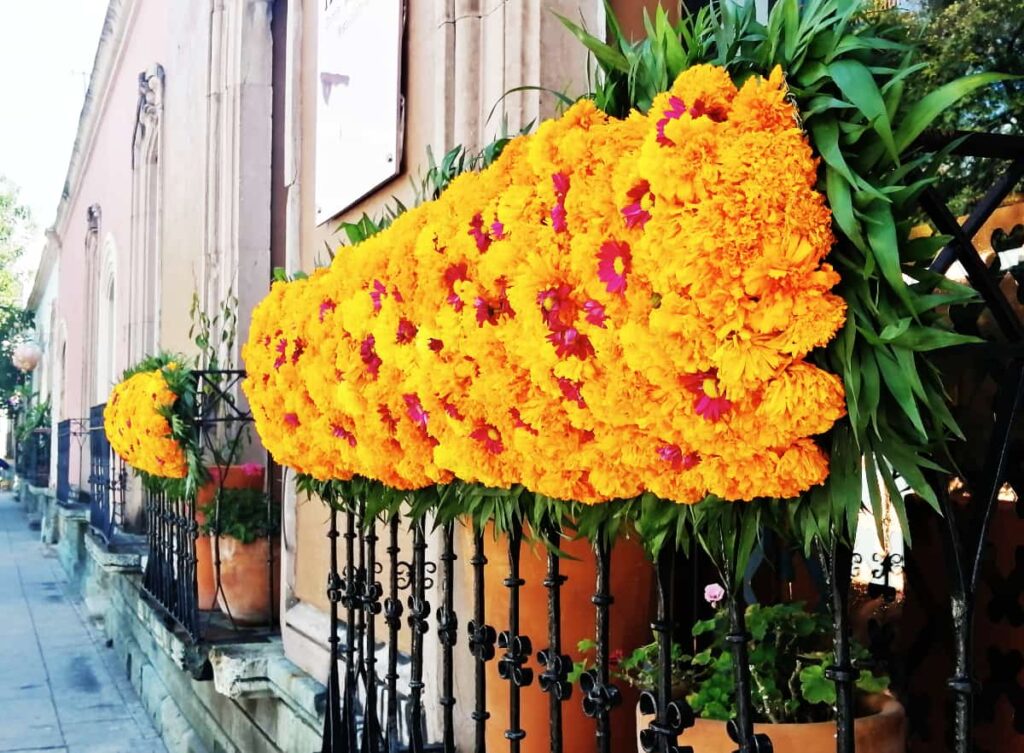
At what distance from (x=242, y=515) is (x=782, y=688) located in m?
3.68

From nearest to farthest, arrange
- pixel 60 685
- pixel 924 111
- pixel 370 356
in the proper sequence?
pixel 924 111, pixel 370 356, pixel 60 685

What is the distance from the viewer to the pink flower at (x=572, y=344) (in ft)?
5.01

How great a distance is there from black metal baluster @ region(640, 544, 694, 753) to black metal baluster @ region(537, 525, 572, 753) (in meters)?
0.25

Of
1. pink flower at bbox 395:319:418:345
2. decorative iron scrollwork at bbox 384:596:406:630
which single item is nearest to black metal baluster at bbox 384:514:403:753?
decorative iron scrollwork at bbox 384:596:406:630

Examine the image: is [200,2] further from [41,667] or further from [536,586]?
[536,586]

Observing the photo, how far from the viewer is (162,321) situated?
845cm

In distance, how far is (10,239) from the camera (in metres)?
36.6

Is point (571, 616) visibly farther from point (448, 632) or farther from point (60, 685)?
point (60, 685)

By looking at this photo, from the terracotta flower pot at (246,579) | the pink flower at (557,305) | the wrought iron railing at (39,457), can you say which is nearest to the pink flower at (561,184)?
the pink flower at (557,305)

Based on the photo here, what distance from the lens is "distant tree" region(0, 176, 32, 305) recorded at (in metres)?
35.8

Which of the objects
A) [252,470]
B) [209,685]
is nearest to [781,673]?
[252,470]

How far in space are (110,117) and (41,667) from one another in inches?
313

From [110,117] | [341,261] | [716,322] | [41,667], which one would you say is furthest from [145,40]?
[716,322]

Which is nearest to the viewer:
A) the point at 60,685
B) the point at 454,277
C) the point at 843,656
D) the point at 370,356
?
the point at 843,656
